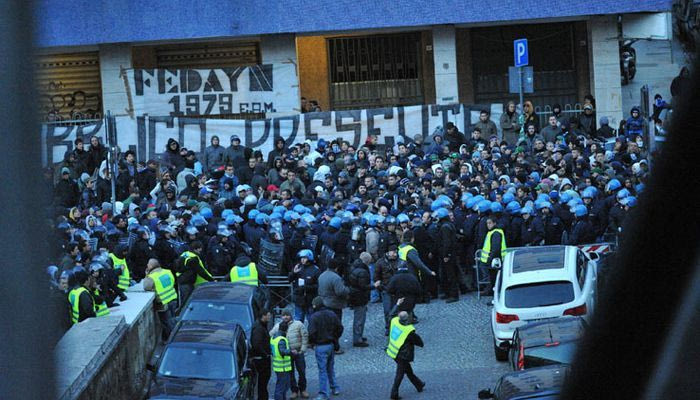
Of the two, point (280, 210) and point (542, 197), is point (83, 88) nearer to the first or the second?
point (280, 210)

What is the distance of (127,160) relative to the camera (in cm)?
2706

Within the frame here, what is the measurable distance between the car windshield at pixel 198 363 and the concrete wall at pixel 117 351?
2.19 ft

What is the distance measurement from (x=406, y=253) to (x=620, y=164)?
5934 mm

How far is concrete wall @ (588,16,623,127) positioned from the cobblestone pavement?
13.5 meters

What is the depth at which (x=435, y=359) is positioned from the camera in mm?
18547

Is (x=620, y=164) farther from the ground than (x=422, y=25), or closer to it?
closer to it

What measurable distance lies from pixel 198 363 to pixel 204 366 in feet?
0.30

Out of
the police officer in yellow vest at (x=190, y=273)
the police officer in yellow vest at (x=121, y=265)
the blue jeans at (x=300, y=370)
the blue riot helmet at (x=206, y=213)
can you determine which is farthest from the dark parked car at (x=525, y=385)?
the blue riot helmet at (x=206, y=213)

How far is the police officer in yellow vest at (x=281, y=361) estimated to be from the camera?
16453mm

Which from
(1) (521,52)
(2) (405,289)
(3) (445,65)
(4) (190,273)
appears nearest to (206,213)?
(4) (190,273)

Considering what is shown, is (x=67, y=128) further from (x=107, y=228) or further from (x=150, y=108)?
(x=107, y=228)

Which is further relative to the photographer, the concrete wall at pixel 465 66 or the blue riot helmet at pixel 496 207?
the concrete wall at pixel 465 66

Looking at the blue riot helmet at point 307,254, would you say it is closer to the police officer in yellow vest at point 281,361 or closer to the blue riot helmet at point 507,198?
the police officer in yellow vest at point 281,361

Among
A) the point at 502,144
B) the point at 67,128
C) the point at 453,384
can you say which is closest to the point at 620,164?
the point at 502,144
